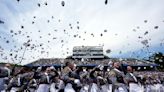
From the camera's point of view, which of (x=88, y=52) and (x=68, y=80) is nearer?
(x=68, y=80)

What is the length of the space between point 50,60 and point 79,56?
8402 millimetres

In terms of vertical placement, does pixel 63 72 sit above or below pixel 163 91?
above

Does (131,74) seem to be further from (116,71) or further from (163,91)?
(163,91)

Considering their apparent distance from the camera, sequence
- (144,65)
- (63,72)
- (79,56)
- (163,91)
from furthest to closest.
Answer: (79,56) < (144,65) < (163,91) < (63,72)

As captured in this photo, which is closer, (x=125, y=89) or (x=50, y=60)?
(x=125, y=89)

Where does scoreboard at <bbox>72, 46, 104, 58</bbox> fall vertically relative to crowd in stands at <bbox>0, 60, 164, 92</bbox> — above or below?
above

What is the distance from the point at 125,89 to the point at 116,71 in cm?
99

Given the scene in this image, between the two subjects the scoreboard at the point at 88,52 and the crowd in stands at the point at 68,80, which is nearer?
the crowd in stands at the point at 68,80

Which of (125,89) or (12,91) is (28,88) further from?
(125,89)

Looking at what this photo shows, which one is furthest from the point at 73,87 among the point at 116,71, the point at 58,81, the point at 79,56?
the point at 79,56

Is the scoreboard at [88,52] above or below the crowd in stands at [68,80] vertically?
above

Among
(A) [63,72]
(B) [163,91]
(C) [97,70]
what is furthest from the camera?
(B) [163,91]

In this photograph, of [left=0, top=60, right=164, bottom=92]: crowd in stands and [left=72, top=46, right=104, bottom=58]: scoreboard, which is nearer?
[left=0, top=60, right=164, bottom=92]: crowd in stands

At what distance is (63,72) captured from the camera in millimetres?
19609
